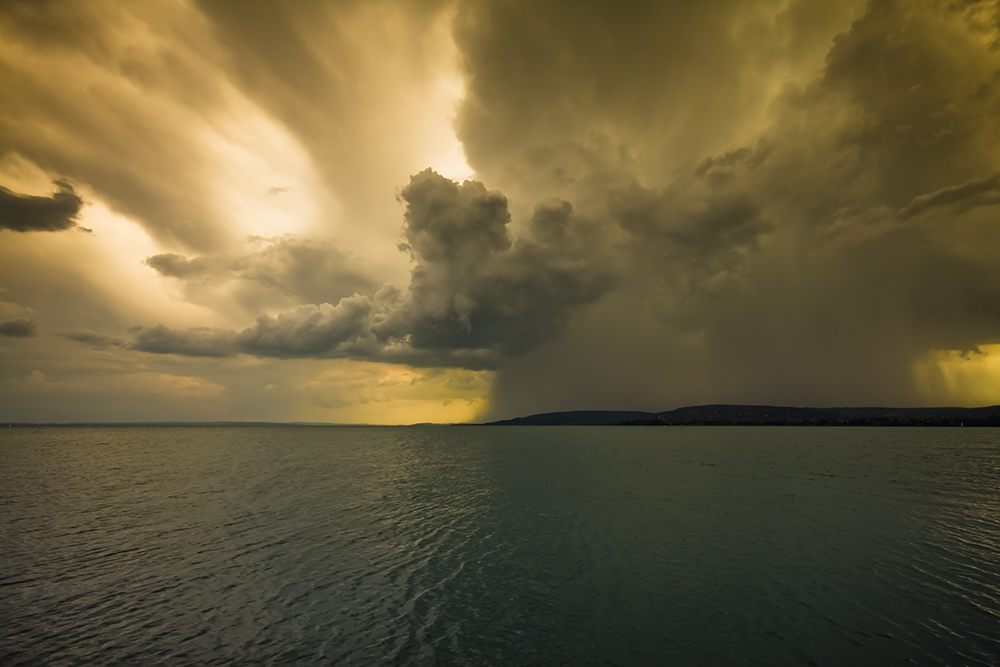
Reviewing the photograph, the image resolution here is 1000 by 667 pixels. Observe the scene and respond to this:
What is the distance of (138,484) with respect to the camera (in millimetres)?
58156

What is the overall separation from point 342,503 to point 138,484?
119 feet

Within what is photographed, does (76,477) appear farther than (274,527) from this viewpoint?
Yes

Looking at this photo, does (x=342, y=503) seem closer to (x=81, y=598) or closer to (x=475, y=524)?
(x=475, y=524)

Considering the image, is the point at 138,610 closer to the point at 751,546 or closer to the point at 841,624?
the point at 841,624

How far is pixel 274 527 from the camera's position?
34969 mm

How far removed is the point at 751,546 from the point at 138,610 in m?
36.3

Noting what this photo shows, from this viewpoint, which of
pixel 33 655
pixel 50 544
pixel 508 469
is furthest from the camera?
pixel 508 469

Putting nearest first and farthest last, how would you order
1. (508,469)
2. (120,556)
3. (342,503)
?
1. (120,556)
2. (342,503)
3. (508,469)

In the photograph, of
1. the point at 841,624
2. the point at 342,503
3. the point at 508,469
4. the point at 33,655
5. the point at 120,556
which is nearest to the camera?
the point at 33,655

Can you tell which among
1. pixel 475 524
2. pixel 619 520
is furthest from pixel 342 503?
pixel 619 520

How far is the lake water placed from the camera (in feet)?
53.2

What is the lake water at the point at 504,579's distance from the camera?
1622 centimetres

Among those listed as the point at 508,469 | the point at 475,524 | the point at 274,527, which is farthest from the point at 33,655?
the point at 508,469

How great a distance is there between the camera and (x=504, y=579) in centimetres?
2359
